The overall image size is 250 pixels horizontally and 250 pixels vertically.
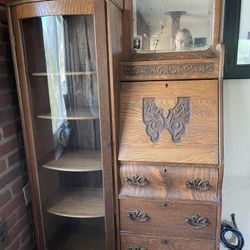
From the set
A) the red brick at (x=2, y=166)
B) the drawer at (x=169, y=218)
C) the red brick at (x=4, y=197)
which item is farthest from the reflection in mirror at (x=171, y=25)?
the red brick at (x=4, y=197)

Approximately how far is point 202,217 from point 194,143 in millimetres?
334

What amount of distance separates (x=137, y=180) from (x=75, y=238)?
0.59 meters

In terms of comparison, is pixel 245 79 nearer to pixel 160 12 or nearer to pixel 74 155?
pixel 160 12

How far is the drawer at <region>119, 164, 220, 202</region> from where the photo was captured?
1.14m

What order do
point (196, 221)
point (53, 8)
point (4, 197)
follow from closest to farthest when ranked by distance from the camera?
point (53, 8)
point (196, 221)
point (4, 197)

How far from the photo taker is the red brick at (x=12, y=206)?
1.30m

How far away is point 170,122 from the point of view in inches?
47.1

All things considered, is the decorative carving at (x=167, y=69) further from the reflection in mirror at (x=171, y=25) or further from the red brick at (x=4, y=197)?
the red brick at (x=4, y=197)

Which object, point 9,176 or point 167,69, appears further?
point 9,176

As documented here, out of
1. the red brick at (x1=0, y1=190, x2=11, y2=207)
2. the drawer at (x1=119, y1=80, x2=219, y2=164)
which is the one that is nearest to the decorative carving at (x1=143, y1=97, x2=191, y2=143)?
the drawer at (x1=119, y1=80, x2=219, y2=164)

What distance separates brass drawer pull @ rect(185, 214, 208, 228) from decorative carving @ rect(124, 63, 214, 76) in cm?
66

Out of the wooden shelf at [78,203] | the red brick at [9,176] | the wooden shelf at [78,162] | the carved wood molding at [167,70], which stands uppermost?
the carved wood molding at [167,70]

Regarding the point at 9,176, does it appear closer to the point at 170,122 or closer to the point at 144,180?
the point at 144,180

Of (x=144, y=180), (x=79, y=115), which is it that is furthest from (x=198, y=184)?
(x=79, y=115)
